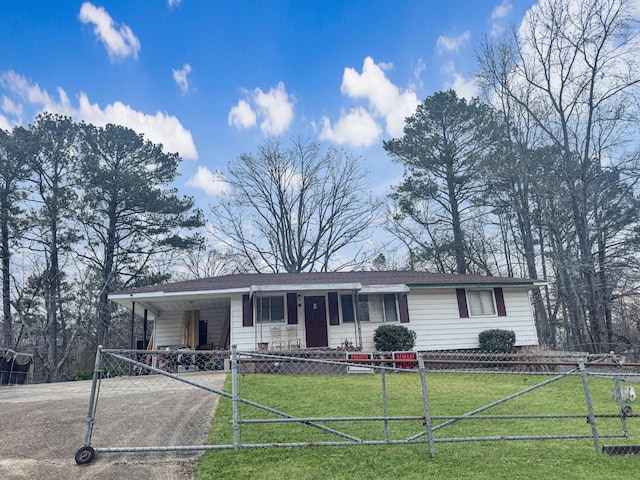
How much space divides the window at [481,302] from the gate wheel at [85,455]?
40.6ft

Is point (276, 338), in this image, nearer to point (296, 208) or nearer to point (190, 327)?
point (190, 327)

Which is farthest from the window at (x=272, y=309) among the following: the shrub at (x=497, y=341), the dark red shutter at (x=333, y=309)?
the shrub at (x=497, y=341)

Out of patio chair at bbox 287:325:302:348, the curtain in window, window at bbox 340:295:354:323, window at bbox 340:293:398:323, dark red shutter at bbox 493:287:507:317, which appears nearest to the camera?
patio chair at bbox 287:325:302:348

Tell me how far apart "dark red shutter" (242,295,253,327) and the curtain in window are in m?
3.15

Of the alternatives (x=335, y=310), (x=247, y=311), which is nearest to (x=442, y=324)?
(x=335, y=310)

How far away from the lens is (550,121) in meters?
16.6

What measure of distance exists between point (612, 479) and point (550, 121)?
55.7 ft

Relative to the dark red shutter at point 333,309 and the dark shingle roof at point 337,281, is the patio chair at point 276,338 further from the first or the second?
the dark red shutter at point 333,309

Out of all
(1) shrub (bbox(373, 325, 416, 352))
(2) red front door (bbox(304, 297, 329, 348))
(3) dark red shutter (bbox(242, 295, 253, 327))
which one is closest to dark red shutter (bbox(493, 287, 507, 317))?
(1) shrub (bbox(373, 325, 416, 352))

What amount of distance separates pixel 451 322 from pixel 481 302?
4.79 ft

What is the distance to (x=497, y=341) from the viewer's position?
41.0 feet

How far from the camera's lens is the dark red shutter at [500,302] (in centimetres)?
1333

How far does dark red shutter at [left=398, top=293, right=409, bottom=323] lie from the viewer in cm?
1276

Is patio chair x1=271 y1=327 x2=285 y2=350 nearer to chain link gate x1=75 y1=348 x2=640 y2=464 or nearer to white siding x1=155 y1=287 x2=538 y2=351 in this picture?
white siding x1=155 y1=287 x2=538 y2=351
